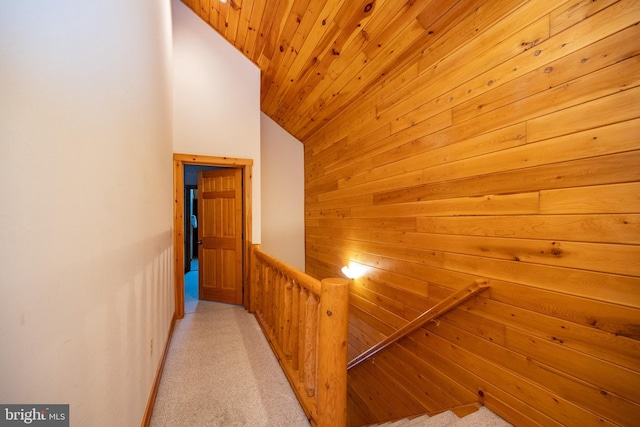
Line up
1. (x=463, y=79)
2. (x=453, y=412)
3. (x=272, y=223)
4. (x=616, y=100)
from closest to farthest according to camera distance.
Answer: (x=616, y=100) → (x=453, y=412) → (x=463, y=79) → (x=272, y=223)

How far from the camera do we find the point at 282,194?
4875 millimetres

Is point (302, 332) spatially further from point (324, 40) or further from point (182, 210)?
point (324, 40)

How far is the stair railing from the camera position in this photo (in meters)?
1.36

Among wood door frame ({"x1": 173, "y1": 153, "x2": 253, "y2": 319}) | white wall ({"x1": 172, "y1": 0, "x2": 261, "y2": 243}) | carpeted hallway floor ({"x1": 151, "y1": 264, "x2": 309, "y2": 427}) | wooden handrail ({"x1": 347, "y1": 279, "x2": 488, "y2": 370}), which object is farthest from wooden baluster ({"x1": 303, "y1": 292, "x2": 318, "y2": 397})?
white wall ({"x1": 172, "y1": 0, "x2": 261, "y2": 243})

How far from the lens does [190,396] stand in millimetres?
1855

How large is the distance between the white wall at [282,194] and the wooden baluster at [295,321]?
283 cm

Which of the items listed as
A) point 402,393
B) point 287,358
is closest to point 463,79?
point 287,358

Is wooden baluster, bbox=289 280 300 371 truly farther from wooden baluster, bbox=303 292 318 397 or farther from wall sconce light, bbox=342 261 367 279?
wall sconce light, bbox=342 261 367 279

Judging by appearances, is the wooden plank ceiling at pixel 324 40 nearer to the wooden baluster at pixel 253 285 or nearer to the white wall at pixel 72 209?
the white wall at pixel 72 209

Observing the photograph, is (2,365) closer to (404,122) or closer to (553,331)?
(553,331)

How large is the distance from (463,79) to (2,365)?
2.52 m

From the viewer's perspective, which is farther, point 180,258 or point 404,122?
point 180,258

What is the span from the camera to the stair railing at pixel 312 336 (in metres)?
1.36

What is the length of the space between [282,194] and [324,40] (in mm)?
2700
